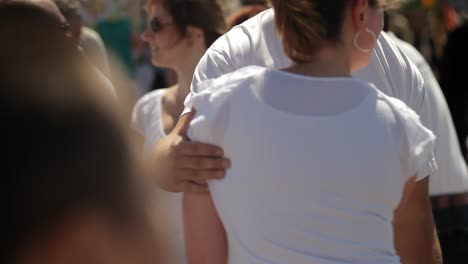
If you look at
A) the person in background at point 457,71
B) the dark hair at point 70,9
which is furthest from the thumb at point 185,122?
the person in background at point 457,71

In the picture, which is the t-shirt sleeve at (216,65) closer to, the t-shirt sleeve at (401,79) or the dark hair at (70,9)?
the t-shirt sleeve at (401,79)

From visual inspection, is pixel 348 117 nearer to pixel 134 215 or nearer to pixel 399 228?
pixel 399 228

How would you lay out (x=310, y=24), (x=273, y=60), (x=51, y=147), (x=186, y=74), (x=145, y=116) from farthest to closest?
(x=145, y=116) → (x=186, y=74) → (x=273, y=60) → (x=310, y=24) → (x=51, y=147)

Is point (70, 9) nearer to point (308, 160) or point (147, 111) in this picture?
point (147, 111)

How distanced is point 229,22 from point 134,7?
2632 mm

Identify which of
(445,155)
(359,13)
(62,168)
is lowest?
(445,155)

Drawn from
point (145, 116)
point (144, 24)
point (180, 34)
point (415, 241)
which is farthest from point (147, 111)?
point (144, 24)

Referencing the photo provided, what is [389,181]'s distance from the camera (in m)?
2.09

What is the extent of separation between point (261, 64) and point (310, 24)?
0.37m

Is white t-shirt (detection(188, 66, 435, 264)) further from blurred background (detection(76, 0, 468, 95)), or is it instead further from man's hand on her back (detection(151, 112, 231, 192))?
blurred background (detection(76, 0, 468, 95))

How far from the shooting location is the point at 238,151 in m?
2.07

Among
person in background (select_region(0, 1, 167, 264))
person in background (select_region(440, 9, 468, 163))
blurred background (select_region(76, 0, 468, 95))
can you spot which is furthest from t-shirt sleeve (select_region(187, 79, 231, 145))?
person in background (select_region(440, 9, 468, 163))

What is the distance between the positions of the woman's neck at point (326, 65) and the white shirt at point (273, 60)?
32 cm

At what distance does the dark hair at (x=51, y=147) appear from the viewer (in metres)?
1.06
